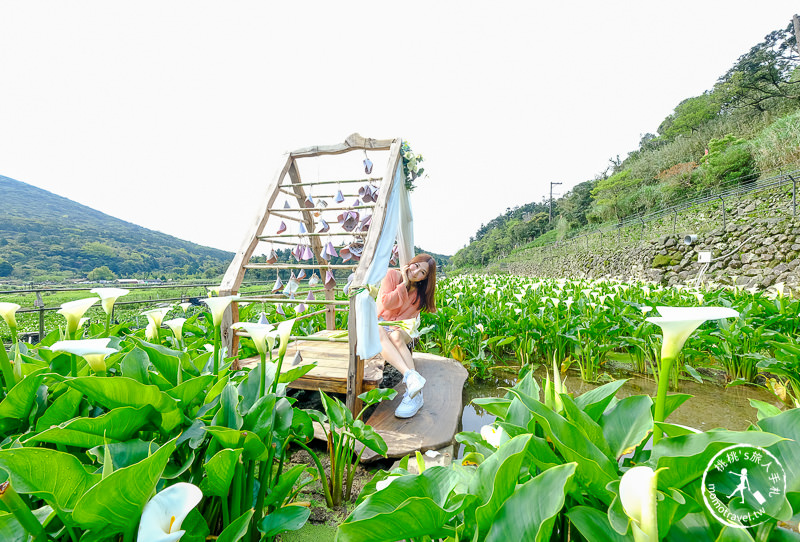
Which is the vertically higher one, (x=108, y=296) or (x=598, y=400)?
Result: (x=108, y=296)

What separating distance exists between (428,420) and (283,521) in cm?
147

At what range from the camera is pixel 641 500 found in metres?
0.38

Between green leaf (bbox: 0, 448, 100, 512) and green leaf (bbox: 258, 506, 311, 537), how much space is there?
0.38m

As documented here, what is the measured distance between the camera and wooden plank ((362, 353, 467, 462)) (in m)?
1.86

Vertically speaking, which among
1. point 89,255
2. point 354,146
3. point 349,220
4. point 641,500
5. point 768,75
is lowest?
point 641,500

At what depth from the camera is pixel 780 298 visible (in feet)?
9.93

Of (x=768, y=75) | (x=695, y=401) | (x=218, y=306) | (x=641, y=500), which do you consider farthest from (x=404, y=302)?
(x=768, y=75)

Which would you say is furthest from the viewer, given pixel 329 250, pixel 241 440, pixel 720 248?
pixel 720 248

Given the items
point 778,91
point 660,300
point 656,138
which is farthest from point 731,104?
point 660,300

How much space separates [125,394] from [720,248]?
11.5 metres

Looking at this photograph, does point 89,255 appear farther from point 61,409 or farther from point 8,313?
point 61,409

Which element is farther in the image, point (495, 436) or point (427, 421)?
point (427, 421)

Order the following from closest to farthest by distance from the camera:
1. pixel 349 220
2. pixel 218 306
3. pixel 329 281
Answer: pixel 218 306 < pixel 349 220 < pixel 329 281

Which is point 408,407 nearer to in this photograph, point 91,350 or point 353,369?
point 353,369
